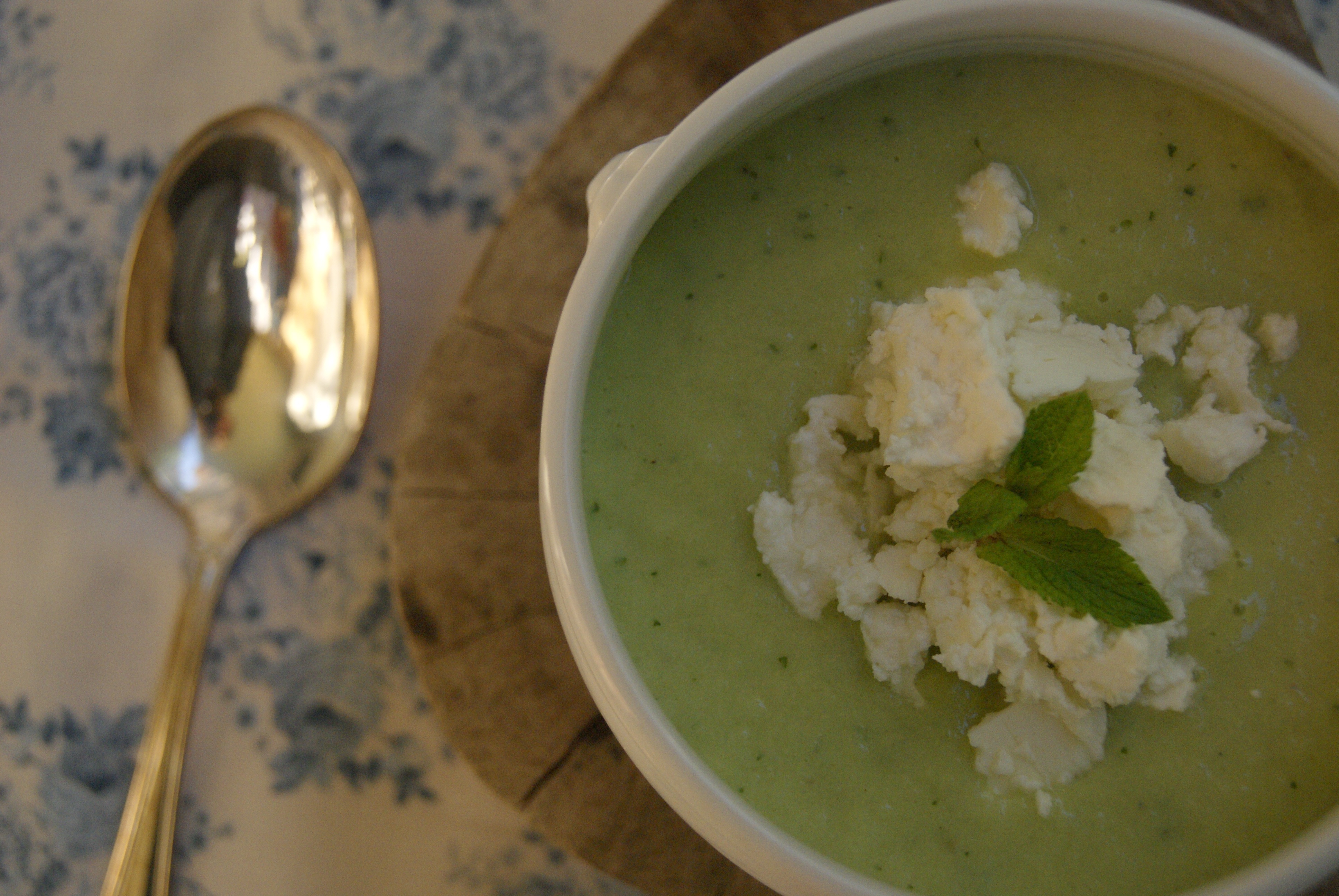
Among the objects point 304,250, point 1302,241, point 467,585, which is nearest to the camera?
point 1302,241

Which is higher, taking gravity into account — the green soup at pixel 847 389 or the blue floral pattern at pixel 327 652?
the green soup at pixel 847 389

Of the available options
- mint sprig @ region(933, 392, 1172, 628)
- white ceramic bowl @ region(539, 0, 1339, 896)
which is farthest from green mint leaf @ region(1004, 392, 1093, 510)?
white ceramic bowl @ region(539, 0, 1339, 896)

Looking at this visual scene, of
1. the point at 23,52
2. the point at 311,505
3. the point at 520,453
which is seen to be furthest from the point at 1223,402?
the point at 23,52

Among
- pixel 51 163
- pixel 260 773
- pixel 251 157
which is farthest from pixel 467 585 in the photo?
pixel 51 163

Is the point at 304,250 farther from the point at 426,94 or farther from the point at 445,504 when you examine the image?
the point at 445,504

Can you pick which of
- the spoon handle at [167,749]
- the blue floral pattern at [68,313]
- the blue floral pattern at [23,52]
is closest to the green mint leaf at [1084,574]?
the spoon handle at [167,749]

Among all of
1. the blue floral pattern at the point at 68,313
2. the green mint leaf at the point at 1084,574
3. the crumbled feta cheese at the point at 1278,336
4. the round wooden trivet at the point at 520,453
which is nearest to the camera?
the green mint leaf at the point at 1084,574

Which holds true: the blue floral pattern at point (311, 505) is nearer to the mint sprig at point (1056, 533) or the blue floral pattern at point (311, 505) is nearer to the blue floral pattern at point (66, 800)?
the blue floral pattern at point (66, 800)
